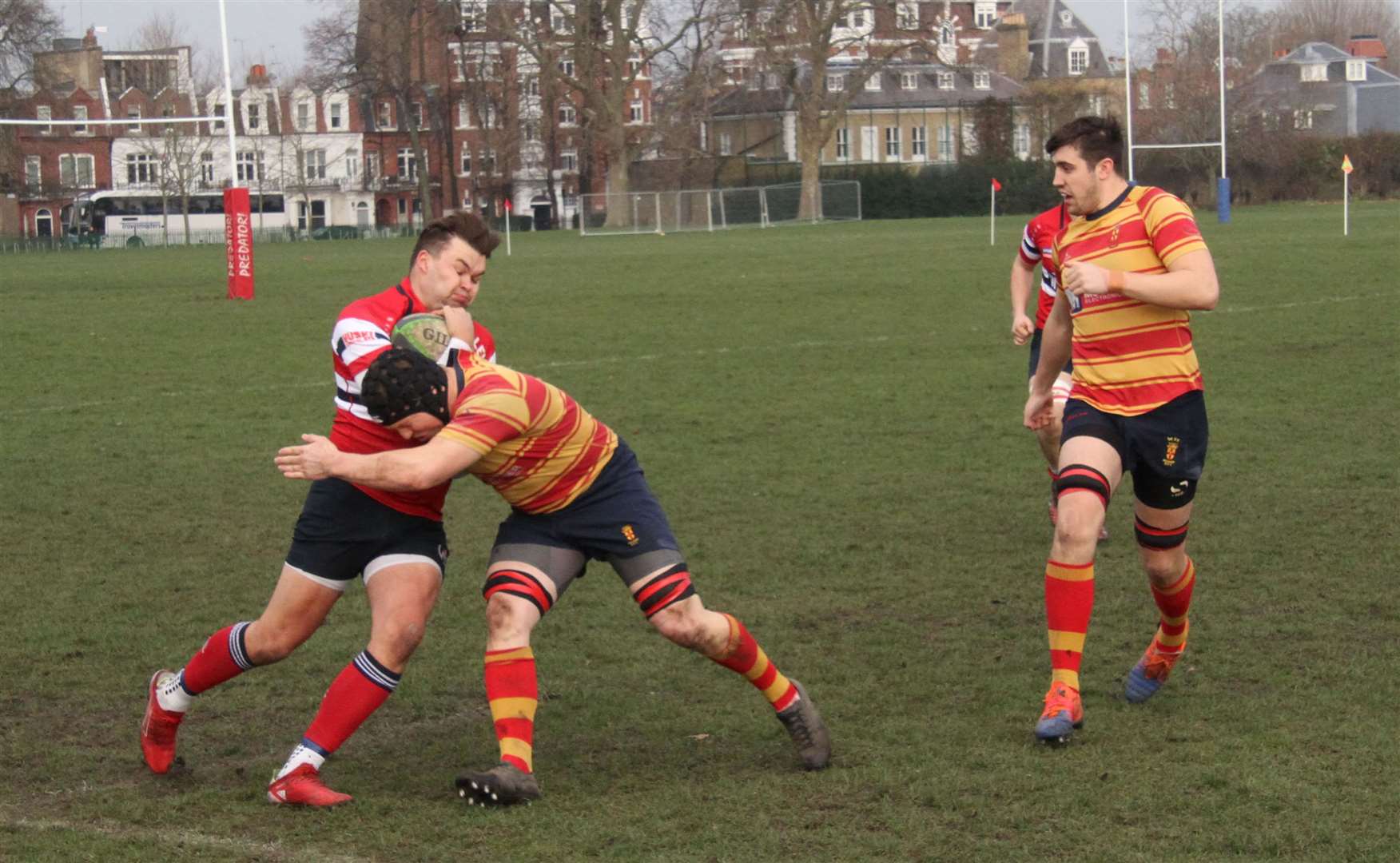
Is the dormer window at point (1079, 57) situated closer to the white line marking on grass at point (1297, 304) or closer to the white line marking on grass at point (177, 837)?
the white line marking on grass at point (1297, 304)

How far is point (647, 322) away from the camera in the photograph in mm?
21766

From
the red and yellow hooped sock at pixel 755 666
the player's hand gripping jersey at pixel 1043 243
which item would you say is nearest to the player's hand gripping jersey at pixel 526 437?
the red and yellow hooped sock at pixel 755 666

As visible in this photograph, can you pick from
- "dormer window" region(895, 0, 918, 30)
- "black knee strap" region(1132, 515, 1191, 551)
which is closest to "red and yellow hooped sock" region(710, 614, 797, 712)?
"black knee strap" region(1132, 515, 1191, 551)

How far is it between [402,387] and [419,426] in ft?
0.52

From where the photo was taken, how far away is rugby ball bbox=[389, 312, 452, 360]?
514 cm

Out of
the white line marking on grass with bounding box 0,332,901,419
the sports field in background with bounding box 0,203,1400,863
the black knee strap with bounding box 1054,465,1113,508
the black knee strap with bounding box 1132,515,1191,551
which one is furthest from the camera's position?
the white line marking on grass with bounding box 0,332,901,419

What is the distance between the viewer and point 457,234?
5465 mm

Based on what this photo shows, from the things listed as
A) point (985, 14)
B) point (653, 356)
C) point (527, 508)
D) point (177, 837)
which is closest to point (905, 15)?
point (653, 356)

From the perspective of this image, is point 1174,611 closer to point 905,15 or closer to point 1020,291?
point 1020,291

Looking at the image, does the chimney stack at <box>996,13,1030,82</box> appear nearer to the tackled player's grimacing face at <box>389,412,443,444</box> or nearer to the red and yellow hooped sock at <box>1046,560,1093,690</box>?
the red and yellow hooped sock at <box>1046,560,1093,690</box>

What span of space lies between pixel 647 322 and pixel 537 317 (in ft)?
6.25

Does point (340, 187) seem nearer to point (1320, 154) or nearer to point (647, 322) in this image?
point (1320, 154)

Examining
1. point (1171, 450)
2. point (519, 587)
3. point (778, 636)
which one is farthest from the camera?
point (778, 636)

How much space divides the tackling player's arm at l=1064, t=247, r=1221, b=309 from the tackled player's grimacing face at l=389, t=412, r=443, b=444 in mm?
2219
